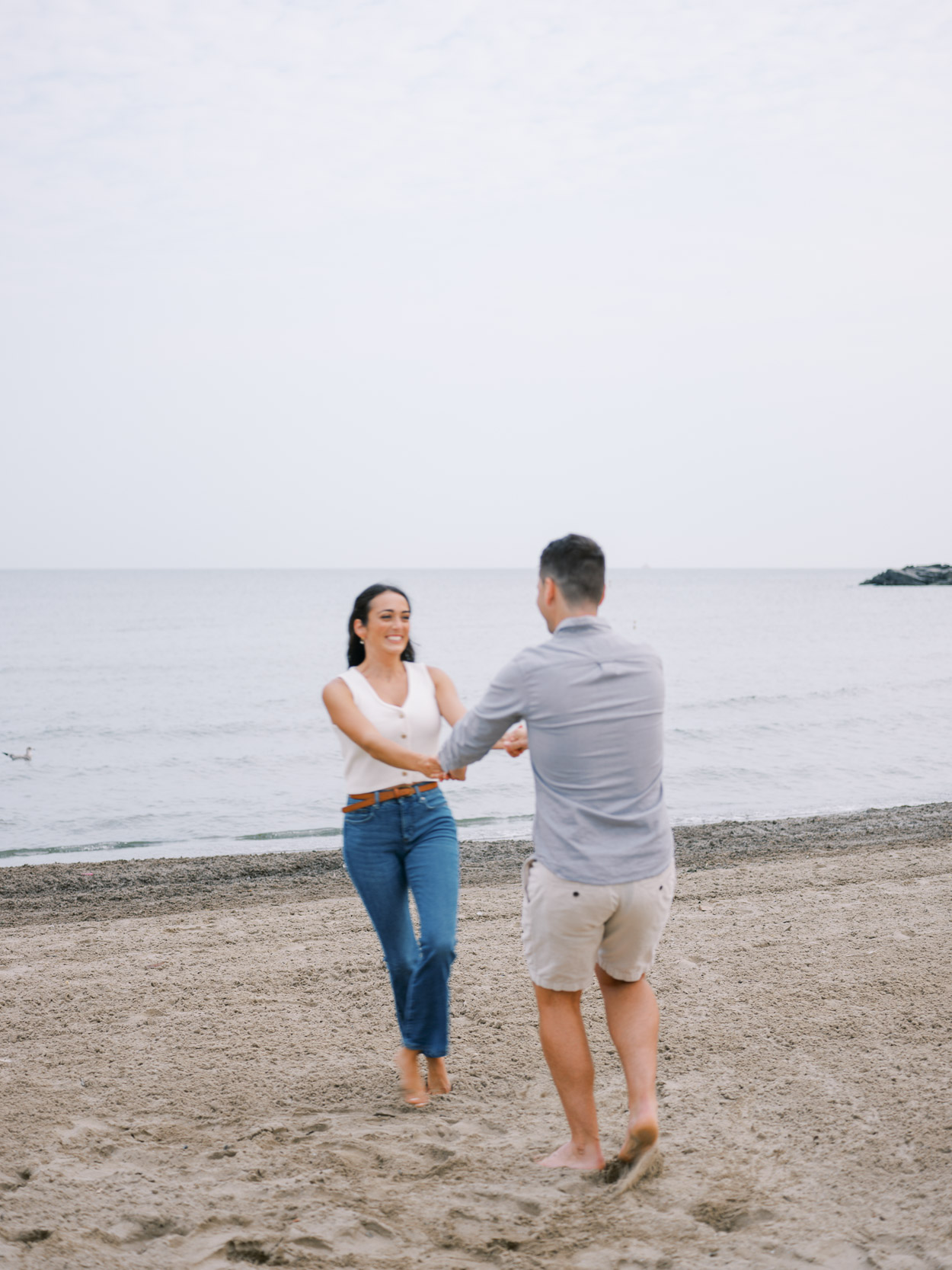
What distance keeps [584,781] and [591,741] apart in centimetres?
12

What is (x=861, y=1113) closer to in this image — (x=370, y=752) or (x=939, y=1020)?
(x=939, y=1020)

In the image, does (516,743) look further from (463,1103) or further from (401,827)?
(463,1103)

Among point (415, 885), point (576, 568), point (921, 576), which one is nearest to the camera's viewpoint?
point (576, 568)

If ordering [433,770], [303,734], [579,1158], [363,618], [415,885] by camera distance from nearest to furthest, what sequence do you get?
[579,1158] → [433,770] → [415,885] → [363,618] → [303,734]

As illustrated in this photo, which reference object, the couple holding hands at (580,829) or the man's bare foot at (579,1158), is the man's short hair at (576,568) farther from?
the man's bare foot at (579,1158)

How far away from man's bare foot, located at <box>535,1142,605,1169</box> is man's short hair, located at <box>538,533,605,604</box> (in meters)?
1.86

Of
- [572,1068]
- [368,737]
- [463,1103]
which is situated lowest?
[463,1103]

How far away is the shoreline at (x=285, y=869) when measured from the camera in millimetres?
8422

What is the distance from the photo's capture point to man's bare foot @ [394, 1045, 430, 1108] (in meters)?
3.91

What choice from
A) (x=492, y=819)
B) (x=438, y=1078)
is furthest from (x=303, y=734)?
(x=438, y=1078)

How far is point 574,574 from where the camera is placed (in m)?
2.99

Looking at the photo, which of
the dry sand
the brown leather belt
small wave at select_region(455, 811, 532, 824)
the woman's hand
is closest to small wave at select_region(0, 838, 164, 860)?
small wave at select_region(455, 811, 532, 824)

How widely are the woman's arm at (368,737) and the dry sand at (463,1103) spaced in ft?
4.52

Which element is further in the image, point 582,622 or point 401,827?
point 401,827
